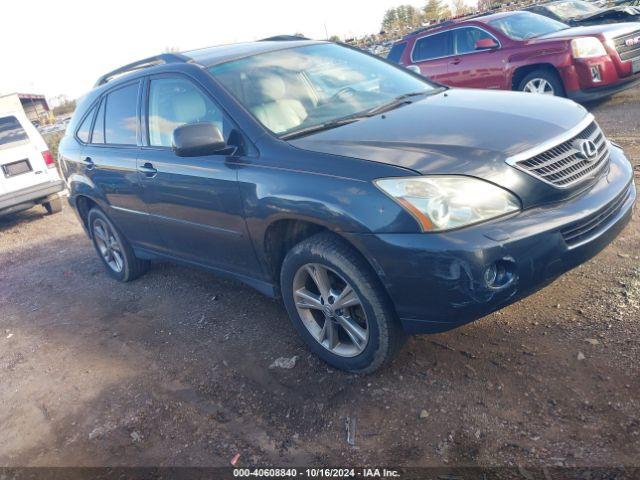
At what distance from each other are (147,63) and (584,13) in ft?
33.2

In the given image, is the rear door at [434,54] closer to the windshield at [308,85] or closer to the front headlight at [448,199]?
the windshield at [308,85]

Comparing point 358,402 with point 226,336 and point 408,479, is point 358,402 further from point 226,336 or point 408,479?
point 226,336

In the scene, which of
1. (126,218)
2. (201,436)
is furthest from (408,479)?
(126,218)

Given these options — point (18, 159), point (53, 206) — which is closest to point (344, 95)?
point (18, 159)

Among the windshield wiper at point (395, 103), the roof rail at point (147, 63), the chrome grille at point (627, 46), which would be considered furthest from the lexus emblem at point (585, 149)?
the chrome grille at point (627, 46)

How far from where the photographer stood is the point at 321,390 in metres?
3.13

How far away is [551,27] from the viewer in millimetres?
8844

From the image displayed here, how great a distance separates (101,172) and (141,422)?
97.0 inches

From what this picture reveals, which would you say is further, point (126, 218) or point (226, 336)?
point (126, 218)

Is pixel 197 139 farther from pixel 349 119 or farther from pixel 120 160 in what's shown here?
pixel 120 160

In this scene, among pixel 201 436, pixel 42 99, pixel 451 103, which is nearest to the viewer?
pixel 201 436

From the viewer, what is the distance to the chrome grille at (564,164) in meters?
2.77

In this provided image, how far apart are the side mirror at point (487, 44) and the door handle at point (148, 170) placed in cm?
645

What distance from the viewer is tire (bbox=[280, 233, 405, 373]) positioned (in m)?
2.85
